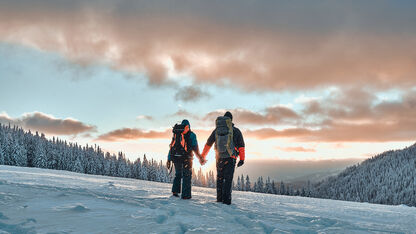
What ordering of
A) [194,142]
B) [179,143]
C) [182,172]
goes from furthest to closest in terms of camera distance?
[194,142] → [179,143] → [182,172]

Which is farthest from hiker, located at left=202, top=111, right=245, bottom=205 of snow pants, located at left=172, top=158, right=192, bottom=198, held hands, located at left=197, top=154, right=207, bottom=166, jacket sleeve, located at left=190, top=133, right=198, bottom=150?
snow pants, located at left=172, top=158, right=192, bottom=198

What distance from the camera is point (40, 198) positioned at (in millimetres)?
6266

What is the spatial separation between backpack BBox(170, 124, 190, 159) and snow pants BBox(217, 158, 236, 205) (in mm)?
1453

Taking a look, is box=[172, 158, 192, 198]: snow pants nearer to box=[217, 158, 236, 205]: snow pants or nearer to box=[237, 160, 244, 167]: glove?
box=[217, 158, 236, 205]: snow pants

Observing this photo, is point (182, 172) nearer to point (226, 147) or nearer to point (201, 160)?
point (201, 160)

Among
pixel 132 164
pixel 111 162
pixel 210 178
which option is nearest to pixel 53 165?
pixel 111 162

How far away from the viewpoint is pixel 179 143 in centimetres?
1062

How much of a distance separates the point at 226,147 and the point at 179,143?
1922 millimetres

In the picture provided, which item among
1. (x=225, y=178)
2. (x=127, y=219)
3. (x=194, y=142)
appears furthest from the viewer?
(x=194, y=142)

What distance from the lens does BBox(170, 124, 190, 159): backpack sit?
1057 cm

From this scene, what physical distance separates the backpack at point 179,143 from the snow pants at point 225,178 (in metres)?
1.45

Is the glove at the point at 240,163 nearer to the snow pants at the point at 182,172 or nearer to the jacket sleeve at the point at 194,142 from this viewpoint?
the jacket sleeve at the point at 194,142


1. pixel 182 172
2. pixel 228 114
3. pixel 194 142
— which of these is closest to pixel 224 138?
pixel 228 114

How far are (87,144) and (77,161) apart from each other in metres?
32.3
